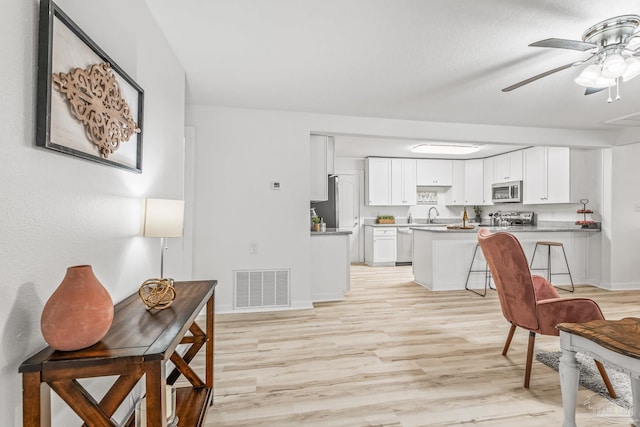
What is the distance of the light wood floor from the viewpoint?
74.1 inches

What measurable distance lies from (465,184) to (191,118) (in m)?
6.12

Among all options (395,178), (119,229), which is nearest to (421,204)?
(395,178)

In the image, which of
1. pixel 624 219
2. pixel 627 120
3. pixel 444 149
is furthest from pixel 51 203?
pixel 624 219

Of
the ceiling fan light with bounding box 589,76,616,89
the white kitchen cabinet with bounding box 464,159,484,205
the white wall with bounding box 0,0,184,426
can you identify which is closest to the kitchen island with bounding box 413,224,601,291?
the white kitchen cabinet with bounding box 464,159,484,205

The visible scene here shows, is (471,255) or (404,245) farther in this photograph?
(404,245)

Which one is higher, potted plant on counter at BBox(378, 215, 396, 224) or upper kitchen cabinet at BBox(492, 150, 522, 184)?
upper kitchen cabinet at BBox(492, 150, 522, 184)

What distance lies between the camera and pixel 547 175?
5.65 meters

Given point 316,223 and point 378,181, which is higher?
point 378,181

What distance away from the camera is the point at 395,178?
723 cm

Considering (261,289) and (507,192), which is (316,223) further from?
(507,192)

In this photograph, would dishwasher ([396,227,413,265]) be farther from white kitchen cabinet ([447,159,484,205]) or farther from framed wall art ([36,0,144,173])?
framed wall art ([36,0,144,173])

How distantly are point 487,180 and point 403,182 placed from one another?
1.83 meters

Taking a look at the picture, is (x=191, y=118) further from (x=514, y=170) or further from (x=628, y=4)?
(x=514, y=170)

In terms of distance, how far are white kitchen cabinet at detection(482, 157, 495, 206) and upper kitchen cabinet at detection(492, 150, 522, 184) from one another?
13 cm
